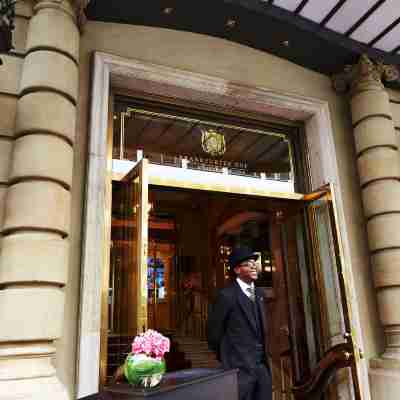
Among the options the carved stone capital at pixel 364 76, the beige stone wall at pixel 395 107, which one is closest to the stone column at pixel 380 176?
the carved stone capital at pixel 364 76

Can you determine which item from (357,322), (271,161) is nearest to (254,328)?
(357,322)

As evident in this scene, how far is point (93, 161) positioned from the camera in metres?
4.86

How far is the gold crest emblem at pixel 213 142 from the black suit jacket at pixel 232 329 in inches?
102

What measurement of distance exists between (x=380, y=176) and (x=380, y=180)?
0.06 meters

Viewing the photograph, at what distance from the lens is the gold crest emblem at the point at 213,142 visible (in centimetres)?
636

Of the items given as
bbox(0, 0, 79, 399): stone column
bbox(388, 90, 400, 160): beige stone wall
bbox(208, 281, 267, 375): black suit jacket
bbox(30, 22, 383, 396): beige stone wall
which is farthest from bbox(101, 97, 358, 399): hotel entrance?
bbox(388, 90, 400, 160): beige stone wall

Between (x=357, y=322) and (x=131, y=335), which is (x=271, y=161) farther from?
(x=131, y=335)

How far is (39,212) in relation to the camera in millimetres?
3973

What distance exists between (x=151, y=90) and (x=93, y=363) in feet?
11.6

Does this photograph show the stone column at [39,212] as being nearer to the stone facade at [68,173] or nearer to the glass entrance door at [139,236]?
the stone facade at [68,173]

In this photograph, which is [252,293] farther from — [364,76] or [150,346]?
[364,76]

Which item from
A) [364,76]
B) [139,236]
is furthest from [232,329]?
[364,76]

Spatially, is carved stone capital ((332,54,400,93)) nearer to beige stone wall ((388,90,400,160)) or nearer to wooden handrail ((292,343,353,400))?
beige stone wall ((388,90,400,160))

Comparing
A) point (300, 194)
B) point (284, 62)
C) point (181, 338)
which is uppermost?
point (284, 62)
